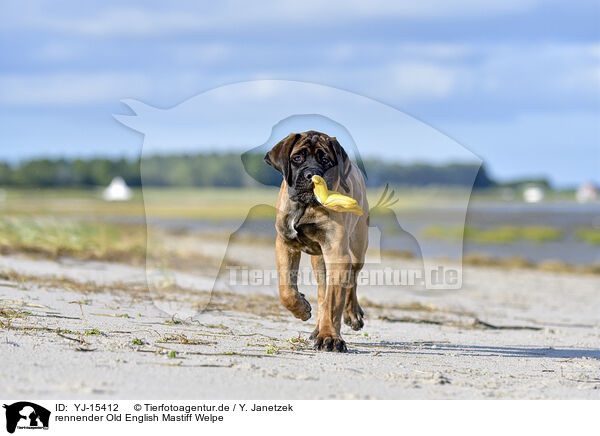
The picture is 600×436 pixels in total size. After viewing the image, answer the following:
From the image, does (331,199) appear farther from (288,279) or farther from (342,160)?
(288,279)

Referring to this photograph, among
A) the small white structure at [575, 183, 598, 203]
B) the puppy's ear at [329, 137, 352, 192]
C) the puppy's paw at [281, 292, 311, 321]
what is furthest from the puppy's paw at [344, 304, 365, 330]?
the small white structure at [575, 183, 598, 203]

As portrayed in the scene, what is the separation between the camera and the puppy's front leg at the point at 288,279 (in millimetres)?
7535

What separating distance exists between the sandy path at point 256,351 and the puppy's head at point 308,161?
1.51 metres

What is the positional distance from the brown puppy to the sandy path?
414mm

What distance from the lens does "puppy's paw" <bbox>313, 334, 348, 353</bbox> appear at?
717 cm

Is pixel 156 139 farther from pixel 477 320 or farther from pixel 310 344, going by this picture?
pixel 477 320

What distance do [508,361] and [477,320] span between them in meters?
2.97

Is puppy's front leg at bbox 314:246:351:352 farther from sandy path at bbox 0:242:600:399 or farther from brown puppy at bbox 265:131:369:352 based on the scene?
sandy path at bbox 0:242:600:399

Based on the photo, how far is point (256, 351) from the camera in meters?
7.04
